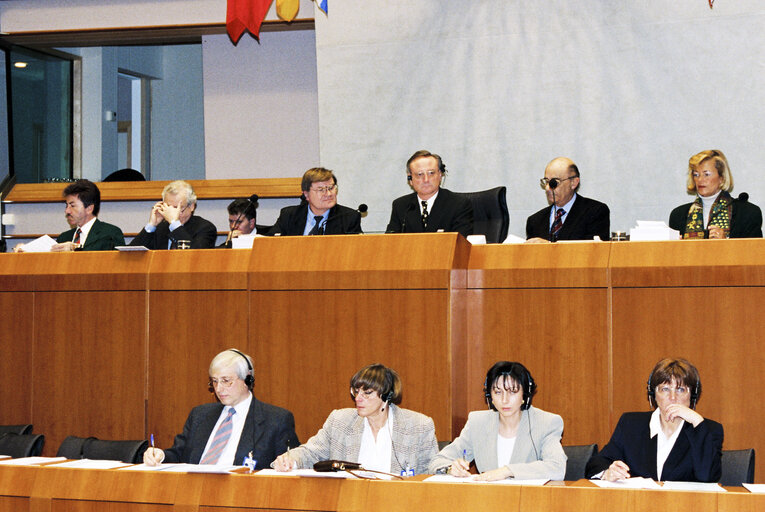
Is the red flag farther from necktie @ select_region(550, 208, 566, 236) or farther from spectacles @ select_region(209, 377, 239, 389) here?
spectacles @ select_region(209, 377, 239, 389)

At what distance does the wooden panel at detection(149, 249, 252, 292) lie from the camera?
4.68 meters

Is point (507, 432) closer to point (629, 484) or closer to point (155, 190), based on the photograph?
point (629, 484)

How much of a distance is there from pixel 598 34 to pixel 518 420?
3.65 m

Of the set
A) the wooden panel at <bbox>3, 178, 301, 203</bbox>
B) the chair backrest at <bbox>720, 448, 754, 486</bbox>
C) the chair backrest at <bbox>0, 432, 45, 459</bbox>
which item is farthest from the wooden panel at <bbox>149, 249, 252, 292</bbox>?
the wooden panel at <bbox>3, 178, 301, 203</bbox>

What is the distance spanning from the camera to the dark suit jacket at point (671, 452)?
3.52 m

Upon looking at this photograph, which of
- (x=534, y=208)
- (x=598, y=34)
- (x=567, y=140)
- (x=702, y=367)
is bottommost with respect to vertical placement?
(x=702, y=367)

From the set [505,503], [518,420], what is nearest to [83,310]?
[518,420]

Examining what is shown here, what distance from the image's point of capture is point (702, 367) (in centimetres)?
417

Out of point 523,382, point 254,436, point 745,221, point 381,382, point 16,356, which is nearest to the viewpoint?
point 523,382

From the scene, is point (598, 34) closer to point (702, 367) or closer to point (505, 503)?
point (702, 367)

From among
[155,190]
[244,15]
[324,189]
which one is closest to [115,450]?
[324,189]

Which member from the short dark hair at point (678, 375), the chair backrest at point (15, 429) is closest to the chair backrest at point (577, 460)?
the short dark hair at point (678, 375)

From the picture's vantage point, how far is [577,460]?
3.82 m

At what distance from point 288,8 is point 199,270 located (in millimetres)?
3521
